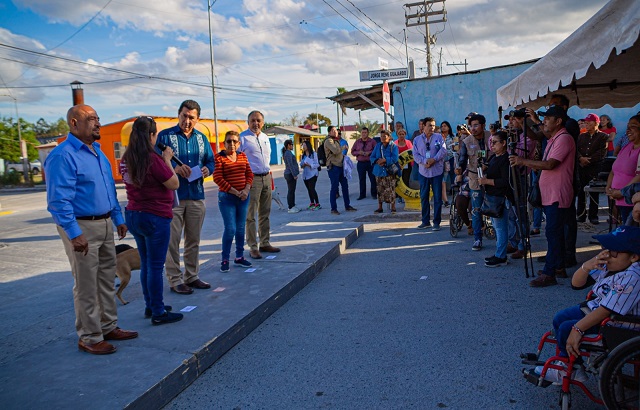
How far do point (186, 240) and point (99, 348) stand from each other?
1.88m

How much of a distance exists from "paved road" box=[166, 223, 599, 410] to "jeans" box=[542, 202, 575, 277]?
0.88ft

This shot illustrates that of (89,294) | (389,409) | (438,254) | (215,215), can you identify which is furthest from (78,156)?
(215,215)

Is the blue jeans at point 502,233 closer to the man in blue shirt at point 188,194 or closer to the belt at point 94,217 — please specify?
the man in blue shirt at point 188,194

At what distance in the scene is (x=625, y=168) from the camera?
5.65 meters

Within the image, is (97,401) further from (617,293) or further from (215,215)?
(215,215)

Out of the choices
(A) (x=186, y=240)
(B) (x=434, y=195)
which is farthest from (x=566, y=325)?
(B) (x=434, y=195)

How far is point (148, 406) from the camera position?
3.26 metres

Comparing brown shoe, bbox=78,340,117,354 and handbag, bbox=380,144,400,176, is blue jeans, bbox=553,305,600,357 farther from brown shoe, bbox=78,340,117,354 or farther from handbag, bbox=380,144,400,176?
A: handbag, bbox=380,144,400,176

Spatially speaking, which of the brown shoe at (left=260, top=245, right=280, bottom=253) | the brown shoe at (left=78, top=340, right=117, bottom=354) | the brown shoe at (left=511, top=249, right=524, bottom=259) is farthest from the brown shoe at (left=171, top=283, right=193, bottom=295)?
the brown shoe at (left=511, top=249, right=524, bottom=259)

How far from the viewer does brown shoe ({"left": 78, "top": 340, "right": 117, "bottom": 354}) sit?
3.90 m

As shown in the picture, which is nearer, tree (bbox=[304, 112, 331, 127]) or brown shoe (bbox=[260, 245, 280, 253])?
brown shoe (bbox=[260, 245, 280, 253])

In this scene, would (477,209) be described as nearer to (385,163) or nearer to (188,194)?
(385,163)

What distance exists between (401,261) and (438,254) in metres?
0.66

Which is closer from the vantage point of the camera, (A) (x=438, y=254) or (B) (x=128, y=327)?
(B) (x=128, y=327)
